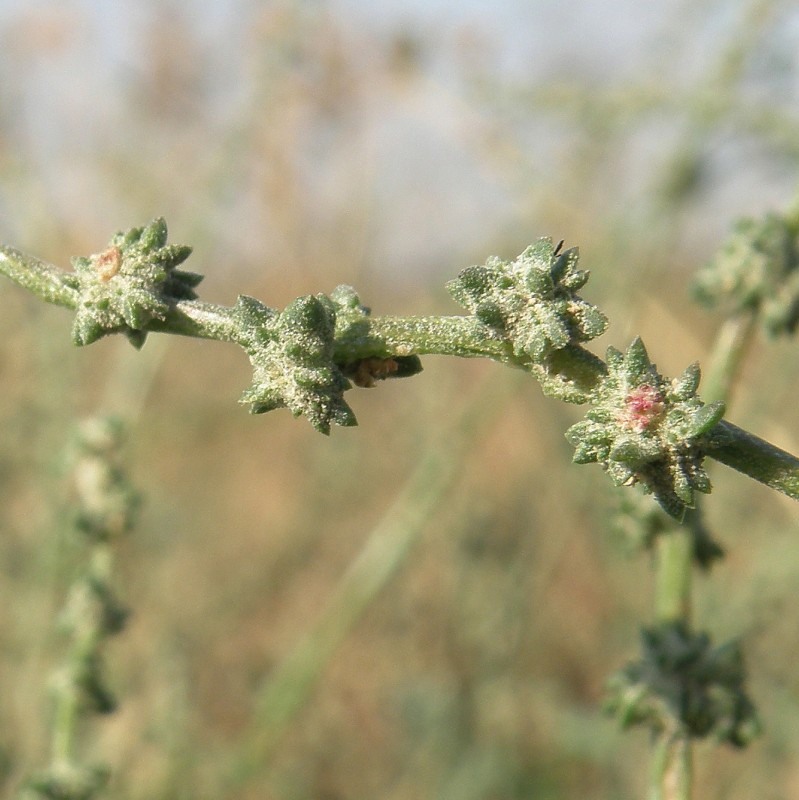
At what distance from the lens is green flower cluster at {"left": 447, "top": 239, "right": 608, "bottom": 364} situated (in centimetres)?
75

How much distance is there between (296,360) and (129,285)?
15cm

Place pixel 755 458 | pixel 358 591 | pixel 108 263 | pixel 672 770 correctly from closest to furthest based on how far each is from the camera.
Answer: pixel 755 458 → pixel 108 263 → pixel 672 770 → pixel 358 591

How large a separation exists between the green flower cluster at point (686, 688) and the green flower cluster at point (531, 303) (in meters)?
0.58

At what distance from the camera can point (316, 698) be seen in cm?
434

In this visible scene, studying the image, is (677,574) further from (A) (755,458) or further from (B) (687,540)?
(A) (755,458)

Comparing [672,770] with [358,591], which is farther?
[358,591]

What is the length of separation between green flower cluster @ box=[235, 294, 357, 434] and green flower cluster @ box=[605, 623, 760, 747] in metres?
0.61

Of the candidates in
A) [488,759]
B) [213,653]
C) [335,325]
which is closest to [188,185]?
[488,759]

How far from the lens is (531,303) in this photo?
0.76 meters

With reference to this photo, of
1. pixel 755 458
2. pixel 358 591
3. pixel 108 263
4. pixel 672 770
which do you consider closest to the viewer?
pixel 755 458

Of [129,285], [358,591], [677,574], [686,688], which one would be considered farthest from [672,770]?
[358,591]

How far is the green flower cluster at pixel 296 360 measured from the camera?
764mm

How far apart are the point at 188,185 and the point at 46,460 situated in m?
1.10

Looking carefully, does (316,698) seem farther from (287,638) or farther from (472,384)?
(472,384)
